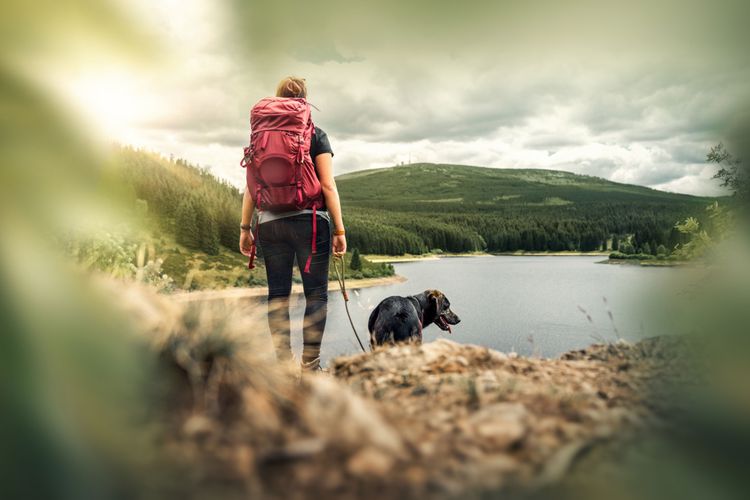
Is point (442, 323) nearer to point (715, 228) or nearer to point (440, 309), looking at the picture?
point (440, 309)

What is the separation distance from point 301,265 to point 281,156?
819 millimetres

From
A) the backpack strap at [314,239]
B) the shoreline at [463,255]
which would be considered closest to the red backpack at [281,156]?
the backpack strap at [314,239]

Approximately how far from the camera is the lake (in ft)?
4.86

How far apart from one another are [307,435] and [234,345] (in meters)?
0.54

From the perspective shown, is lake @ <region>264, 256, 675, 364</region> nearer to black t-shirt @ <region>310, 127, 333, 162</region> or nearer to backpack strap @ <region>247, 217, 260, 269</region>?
backpack strap @ <region>247, 217, 260, 269</region>

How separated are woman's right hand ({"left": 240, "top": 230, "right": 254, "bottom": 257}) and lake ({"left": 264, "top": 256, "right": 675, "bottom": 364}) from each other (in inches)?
22.3

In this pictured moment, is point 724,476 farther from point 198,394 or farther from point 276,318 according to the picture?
point 276,318

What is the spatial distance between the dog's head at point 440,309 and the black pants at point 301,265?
375cm

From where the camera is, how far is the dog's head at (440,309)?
744 centimetres

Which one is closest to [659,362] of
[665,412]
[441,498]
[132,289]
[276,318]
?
[665,412]

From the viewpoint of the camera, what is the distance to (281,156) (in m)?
3.32

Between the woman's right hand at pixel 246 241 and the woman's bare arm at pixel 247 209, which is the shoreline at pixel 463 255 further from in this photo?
the woman's bare arm at pixel 247 209

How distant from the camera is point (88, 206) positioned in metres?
0.81

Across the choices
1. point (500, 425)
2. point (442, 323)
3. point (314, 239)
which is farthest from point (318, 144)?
point (442, 323)
